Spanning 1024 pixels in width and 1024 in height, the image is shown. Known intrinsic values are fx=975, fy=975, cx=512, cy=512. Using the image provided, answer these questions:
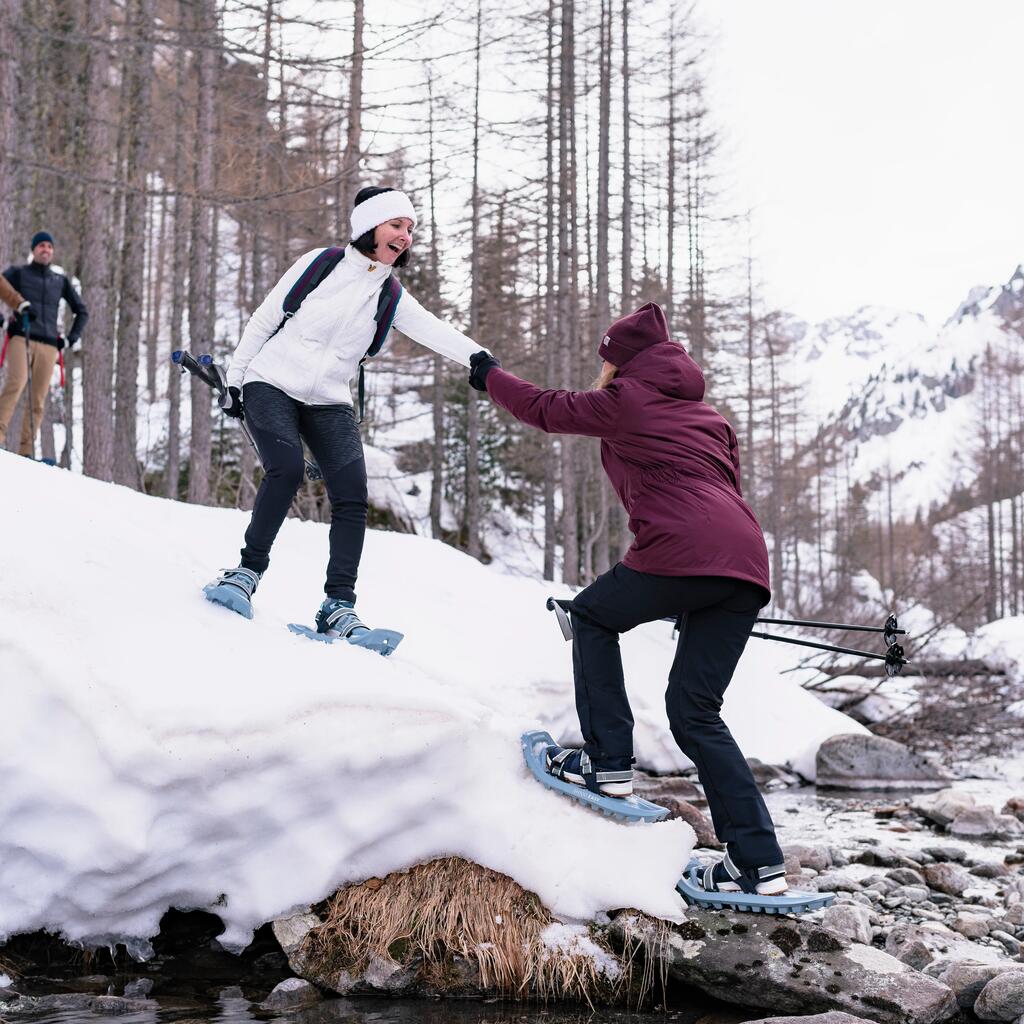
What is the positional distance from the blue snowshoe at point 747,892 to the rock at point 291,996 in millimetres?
1370

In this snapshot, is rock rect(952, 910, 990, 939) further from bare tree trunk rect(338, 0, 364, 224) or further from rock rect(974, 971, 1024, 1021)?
bare tree trunk rect(338, 0, 364, 224)

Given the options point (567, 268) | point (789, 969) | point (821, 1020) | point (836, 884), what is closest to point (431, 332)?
point (789, 969)

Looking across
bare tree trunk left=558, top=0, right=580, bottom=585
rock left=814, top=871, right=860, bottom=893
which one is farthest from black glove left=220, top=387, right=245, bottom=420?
bare tree trunk left=558, top=0, right=580, bottom=585

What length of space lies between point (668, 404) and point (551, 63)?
17160 mm

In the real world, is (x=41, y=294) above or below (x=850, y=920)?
above

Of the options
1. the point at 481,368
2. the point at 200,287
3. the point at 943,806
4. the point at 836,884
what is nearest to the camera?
the point at 481,368

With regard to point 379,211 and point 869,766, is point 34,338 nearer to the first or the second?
point 379,211

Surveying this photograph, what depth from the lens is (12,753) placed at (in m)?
3.26

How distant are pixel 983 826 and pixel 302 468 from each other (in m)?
5.82

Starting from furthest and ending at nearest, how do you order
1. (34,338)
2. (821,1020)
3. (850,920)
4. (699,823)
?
(34,338), (699,823), (850,920), (821,1020)

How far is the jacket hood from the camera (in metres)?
3.49

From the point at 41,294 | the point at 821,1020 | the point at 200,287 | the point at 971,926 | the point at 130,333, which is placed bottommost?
the point at 971,926

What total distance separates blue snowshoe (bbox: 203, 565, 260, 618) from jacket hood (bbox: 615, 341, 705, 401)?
1927 mm

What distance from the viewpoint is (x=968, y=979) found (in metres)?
3.40
